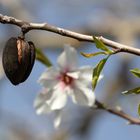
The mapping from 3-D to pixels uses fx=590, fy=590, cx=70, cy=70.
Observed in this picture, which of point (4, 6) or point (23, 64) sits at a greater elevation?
point (4, 6)

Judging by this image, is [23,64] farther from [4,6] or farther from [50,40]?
[4,6]

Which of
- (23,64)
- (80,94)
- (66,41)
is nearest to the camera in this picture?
(23,64)

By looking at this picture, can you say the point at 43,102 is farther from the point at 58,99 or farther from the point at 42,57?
the point at 42,57

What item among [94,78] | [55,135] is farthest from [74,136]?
[94,78]

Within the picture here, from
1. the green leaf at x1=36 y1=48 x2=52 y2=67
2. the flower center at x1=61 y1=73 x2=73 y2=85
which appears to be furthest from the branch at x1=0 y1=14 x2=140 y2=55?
the flower center at x1=61 y1=73 x2=73 y2=85

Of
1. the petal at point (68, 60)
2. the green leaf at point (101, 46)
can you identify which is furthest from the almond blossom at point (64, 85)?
the green leaf at point (101, 46)

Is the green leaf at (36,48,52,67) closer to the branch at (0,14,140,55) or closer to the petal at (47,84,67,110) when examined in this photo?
the petal at (47,84,67,110)
